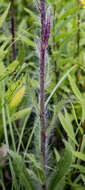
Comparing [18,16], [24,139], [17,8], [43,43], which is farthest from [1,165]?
[17,8]

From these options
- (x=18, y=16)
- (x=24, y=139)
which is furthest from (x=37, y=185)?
(x=18, y=16)

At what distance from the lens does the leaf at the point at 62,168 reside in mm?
646

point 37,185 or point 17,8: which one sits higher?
point 17,8

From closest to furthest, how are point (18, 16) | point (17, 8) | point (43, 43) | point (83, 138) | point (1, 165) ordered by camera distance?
point (43, 43) → point (83, 138) → point (1, 165) → point (18, 16) → point (17, 8)

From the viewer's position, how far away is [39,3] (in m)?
0.54

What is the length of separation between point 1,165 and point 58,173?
0.30m

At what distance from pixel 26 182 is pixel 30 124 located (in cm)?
45

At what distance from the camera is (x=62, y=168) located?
2.25 ft

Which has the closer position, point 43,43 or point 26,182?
point 43,43

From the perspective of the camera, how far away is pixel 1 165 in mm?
917

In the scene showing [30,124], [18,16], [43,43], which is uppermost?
[18,16]

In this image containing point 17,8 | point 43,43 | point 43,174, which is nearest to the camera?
point 43,43

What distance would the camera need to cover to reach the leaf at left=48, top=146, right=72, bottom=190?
65 centimetres

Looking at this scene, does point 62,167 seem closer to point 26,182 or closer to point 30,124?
point 26,182
